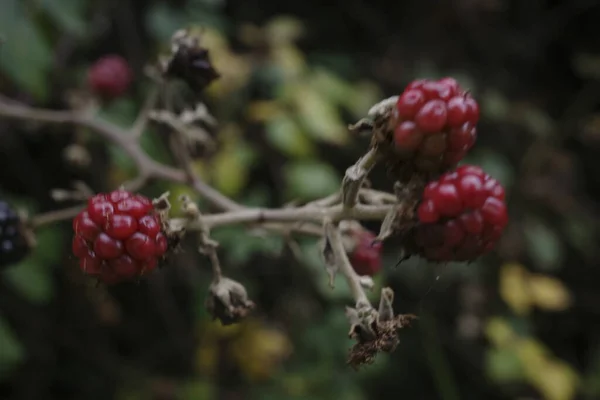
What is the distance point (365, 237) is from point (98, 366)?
1.17 metres

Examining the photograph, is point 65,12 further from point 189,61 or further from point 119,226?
point 119,226

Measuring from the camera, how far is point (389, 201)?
0.63 metres

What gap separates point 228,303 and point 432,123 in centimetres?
28

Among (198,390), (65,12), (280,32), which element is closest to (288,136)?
(280,32)

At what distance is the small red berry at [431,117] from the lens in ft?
1.71

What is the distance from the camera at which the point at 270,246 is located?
1116mm

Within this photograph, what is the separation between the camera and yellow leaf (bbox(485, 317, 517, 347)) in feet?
5.44

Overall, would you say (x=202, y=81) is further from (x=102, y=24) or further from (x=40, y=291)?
(x=102, y=24)

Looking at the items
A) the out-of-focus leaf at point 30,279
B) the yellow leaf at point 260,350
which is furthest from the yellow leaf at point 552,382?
the out-of-focus leaf at point 30,279

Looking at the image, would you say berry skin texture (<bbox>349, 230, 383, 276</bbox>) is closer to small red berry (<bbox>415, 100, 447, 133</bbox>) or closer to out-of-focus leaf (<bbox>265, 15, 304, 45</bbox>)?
small red berry (<bbox>415, 100, 447, 133</bbox>)

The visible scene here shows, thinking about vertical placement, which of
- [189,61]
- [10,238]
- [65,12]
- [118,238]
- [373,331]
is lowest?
[373,331]

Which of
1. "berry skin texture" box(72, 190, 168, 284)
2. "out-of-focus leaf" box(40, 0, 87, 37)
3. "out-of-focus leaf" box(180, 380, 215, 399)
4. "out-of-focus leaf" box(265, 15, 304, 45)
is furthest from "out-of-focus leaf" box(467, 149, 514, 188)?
"berry skin texture" box(72, 190, 168, 284)

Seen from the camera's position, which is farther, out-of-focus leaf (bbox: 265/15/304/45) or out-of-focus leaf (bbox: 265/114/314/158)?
out-of-focus leaf (bbox: 265/15/304/45)

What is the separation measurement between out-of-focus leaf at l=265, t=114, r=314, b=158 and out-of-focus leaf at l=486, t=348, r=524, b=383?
69cm
